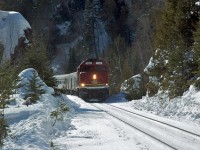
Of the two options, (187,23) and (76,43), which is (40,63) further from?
(76,43)

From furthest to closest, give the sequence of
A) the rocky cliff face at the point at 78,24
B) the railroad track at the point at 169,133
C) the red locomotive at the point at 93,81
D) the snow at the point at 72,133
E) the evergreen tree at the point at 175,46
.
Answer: the rocky cliff face at the point at 78,24 < the red locomotive at the point at 93,81 < the evergreen tree at the point at 175,46 < the railroad track at the point at 169,133 < the snow at the point at 72,133

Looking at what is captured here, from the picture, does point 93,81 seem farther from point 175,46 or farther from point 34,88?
point 34,88

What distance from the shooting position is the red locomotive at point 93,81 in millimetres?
33250

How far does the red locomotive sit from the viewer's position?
109 ft

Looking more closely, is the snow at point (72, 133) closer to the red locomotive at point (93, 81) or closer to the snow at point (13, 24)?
the red locomotive at point (93, 81)

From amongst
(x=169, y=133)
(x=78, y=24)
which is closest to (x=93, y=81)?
(x=169, y=133)

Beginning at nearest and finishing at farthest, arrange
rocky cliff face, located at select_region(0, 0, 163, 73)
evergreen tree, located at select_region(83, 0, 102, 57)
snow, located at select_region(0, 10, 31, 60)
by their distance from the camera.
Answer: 1. snow, located at select_region(0, 10, 31, 60)
2. rocky cliff face, located at select_region(0, 0, 163, 73)
3. evergreen tree, located at select_region(83, 0, 102, 57)

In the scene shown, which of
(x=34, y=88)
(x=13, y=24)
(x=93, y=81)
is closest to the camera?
(x=34, y=88)

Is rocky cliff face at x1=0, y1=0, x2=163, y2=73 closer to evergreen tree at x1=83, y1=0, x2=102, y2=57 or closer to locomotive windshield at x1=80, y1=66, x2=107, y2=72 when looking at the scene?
evergreen tree at x1=83, y1=0, x2=102, y2=57

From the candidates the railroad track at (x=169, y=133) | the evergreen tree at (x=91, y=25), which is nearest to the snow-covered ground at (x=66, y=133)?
the railroad track at (x=169, y=133)

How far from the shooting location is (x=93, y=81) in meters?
33.4

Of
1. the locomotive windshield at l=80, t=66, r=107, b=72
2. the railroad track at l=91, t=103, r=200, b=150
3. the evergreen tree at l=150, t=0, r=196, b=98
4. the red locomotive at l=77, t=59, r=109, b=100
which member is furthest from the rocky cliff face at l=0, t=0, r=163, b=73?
the railroad track at l=91, t=103, r=200, b=150

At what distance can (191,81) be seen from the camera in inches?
937

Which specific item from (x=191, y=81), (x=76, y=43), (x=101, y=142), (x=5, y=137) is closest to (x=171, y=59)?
(x=191, y=81)
